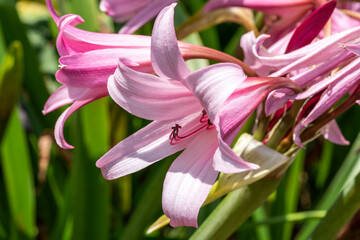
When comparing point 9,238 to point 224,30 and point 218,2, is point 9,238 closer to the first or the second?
point 218,2

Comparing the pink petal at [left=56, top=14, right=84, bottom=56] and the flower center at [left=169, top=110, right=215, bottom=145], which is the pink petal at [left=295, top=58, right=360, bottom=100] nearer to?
the flower center at [left=169, top=110, right=215, bottom=145]

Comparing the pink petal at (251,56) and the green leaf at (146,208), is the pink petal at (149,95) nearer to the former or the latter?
the pink petal at (251,56)

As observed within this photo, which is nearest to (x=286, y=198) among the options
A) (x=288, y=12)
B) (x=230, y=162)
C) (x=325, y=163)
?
(x=325, y=163)

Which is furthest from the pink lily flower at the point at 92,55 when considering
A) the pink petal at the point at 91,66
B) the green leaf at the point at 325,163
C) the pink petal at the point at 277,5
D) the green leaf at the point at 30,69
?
the green leaf at the point at 325,163

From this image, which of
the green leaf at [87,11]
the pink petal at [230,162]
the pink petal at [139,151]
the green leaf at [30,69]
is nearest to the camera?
the pink petal at [230,162]

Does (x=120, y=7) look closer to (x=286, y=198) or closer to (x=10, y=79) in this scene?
(x=10, y=79)

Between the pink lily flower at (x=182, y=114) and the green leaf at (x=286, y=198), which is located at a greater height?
the pink lily flower at (x=182, y=114)
